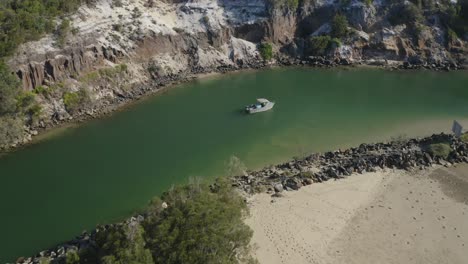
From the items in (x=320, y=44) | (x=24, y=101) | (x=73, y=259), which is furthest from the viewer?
(x=320, y=44)

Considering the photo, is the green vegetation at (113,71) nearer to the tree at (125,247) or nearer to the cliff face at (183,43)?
the cliff face at (183,43)

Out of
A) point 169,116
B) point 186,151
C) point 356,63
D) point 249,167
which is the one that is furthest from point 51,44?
point 356,63

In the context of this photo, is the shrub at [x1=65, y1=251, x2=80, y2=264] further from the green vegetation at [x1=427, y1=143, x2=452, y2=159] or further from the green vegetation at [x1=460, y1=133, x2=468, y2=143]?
the green vegetation at [x1=460, y1=133, x2=468, y2=143]

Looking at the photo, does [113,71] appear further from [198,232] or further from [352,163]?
[198,232]

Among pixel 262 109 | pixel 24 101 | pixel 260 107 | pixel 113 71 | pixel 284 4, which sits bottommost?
pixel 262 109

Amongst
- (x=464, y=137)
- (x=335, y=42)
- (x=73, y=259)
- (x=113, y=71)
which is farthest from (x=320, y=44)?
(x=73, y=259)

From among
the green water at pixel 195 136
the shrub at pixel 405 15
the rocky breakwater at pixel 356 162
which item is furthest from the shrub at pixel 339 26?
the rocky breakwater at pixel 356 162
